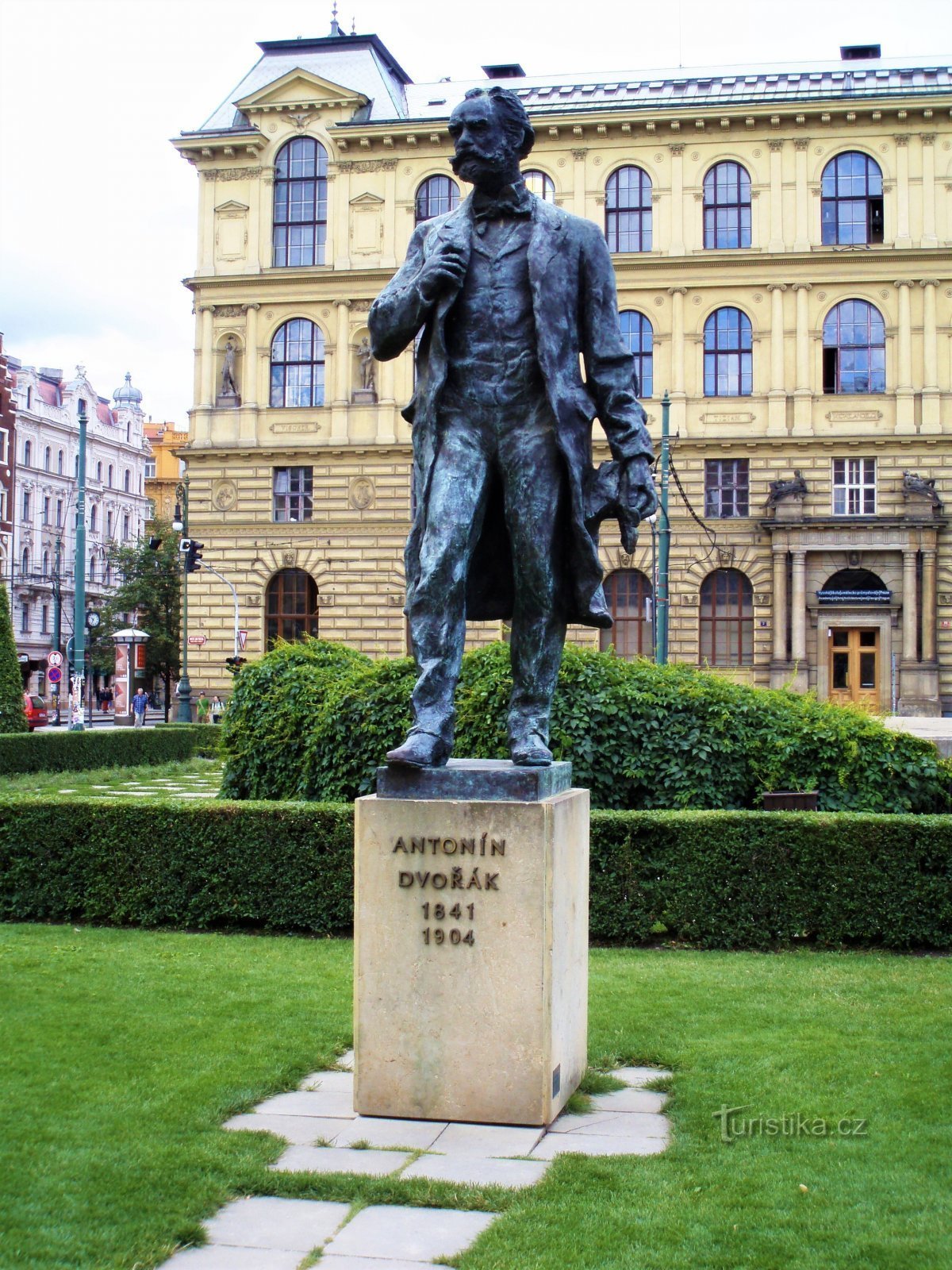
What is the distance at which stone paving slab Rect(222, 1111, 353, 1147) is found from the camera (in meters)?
5.25

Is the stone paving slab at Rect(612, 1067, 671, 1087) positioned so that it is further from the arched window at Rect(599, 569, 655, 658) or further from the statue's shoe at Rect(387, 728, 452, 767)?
the arched window at Rect(599, 569, 655, 658)

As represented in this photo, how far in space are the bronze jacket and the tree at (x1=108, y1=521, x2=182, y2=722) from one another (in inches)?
2341

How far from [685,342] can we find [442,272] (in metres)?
40.9

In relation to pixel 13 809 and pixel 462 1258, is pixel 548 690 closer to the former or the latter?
pixel 462 1258

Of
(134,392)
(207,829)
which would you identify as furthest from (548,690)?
(134,392)

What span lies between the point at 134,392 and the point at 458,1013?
330 ft

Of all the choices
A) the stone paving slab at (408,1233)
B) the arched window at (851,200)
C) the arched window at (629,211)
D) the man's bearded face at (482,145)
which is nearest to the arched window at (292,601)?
the arched window at (629,211)

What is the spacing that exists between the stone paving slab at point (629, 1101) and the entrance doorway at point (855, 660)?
39.1m

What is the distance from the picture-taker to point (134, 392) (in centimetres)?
10125

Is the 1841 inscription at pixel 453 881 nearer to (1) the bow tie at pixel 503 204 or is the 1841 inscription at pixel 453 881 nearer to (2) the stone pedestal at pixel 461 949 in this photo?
(2) the stone pedestal at pixel 461 949

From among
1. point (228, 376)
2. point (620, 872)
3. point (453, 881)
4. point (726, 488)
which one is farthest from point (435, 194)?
point (453, 881)

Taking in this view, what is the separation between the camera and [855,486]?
146ft

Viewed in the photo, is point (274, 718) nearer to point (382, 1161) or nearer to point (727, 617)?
point (382, 1161)

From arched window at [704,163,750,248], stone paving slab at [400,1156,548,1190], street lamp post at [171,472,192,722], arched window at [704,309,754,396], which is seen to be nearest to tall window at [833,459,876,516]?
arched window at [704,309,754,396]
